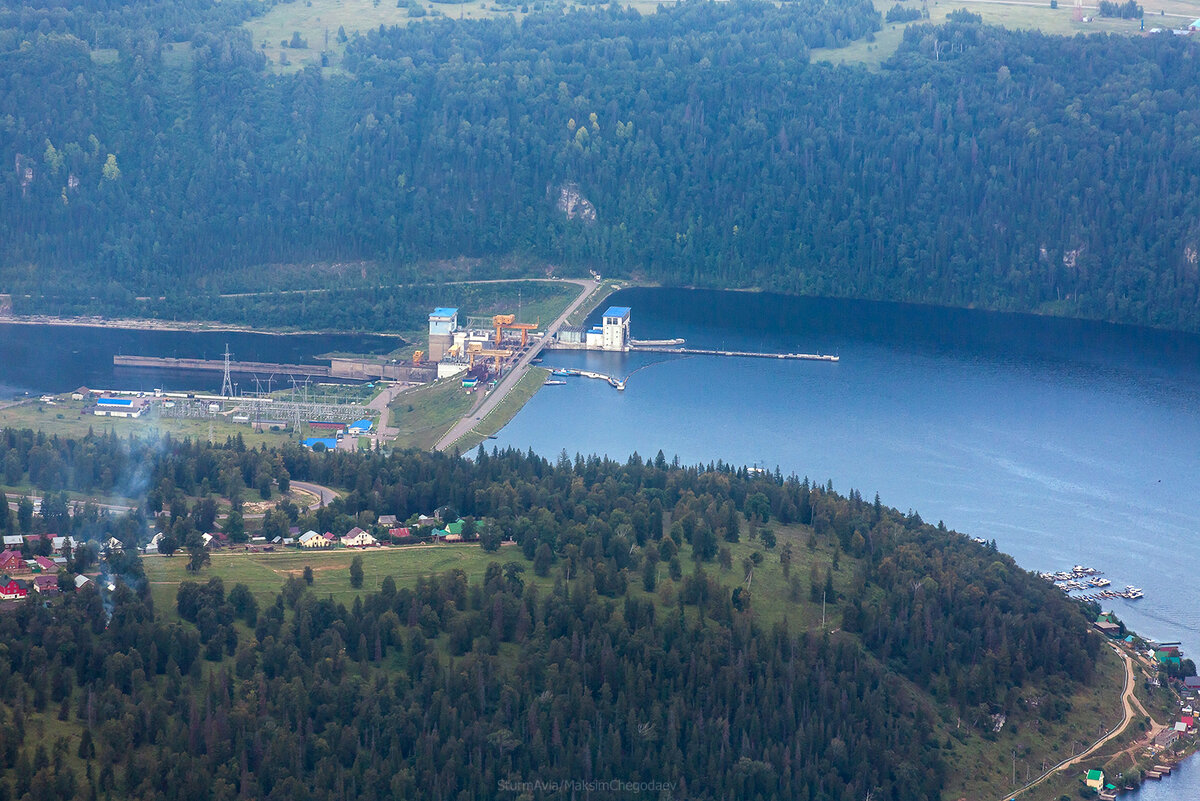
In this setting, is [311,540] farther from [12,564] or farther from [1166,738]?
[1166,738]

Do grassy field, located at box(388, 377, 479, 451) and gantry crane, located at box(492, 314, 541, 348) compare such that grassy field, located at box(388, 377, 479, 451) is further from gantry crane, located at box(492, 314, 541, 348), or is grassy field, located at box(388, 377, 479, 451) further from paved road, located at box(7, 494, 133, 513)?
paved road, located at box(7, 494, 133, 513)

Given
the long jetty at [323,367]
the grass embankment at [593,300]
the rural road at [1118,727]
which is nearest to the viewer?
the rural road at [1118,727]

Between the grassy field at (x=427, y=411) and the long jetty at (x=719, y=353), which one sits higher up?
the long jetty at (x=719, y=353)

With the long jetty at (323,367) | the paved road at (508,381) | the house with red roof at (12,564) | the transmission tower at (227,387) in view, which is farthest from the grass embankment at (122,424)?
the house with red roof at (12,564)

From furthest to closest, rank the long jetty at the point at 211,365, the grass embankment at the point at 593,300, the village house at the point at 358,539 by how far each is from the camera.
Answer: the grass embankment at the point at 593,300 → the long jetty at the point at 211,365 → the village house at the point at 358,539

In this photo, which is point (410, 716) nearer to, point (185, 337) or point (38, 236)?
point (185, 337)

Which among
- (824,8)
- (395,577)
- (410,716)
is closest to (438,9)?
(824,8)

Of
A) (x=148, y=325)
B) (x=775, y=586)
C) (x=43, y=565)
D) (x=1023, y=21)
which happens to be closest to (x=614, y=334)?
(x=148, y=325)

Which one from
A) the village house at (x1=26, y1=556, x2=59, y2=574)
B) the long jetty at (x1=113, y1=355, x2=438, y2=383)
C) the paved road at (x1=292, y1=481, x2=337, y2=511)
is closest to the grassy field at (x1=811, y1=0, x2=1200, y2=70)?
the long jetty at (x1=113, y1=355, x2=438, y2=383)

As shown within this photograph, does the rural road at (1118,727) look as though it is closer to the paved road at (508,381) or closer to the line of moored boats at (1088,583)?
the line of moored boats at (1088,583)
